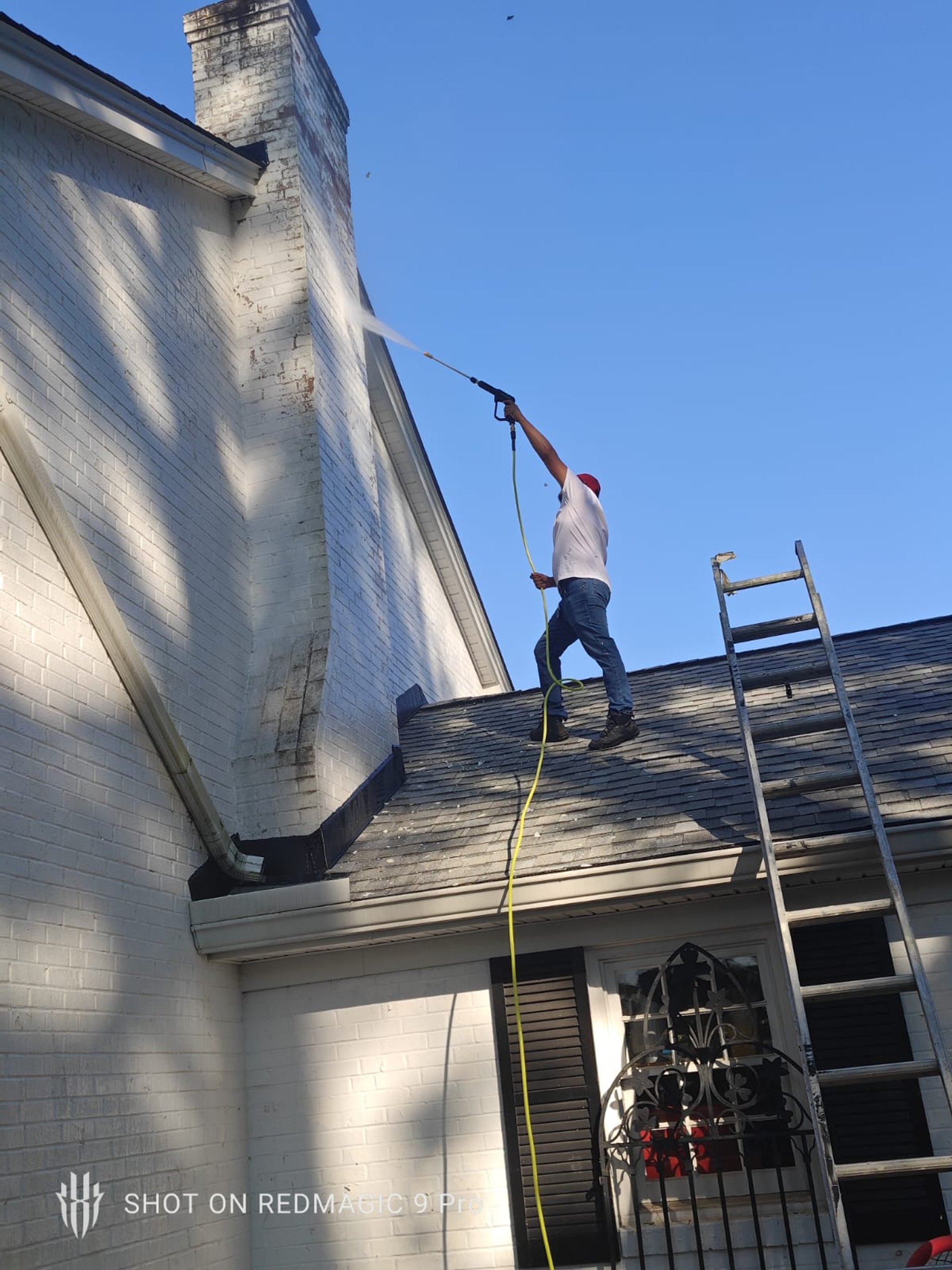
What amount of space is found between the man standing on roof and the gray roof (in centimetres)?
18

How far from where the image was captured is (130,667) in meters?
5.68

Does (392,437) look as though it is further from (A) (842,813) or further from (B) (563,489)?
(A) (842,813)

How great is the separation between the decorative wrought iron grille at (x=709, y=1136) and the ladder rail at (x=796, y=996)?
8.1 inches

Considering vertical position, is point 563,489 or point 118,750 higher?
point 563,489

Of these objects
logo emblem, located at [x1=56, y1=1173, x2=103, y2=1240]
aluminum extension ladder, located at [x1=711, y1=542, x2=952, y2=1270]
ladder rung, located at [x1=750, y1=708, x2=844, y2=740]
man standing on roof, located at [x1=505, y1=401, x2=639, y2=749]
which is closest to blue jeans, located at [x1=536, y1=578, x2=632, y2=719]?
man standing on roof, located at [x1=505, y1=401, x2=639, y2=749]

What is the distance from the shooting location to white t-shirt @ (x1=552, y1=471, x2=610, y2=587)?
769 cm

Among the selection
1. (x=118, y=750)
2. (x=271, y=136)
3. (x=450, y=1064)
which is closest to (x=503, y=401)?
(x=271, y=136)

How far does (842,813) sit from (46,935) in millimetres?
3483

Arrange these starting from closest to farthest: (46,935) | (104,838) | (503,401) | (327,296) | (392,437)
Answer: (46,935) < (104,838) < (503,401) < (327,296) < (392,437)

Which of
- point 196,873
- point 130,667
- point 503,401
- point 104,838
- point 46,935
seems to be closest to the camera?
point 46,935

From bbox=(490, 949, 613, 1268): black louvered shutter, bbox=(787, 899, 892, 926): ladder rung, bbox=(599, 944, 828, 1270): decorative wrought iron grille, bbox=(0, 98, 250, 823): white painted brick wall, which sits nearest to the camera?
bbox=(787, 899, 892, 926): ladder rung

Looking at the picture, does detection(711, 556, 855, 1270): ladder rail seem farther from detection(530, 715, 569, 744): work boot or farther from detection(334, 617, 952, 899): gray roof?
detection(530, 715, 569, 744): work boot

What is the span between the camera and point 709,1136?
548 cm

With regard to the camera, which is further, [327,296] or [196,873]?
[327,296]
